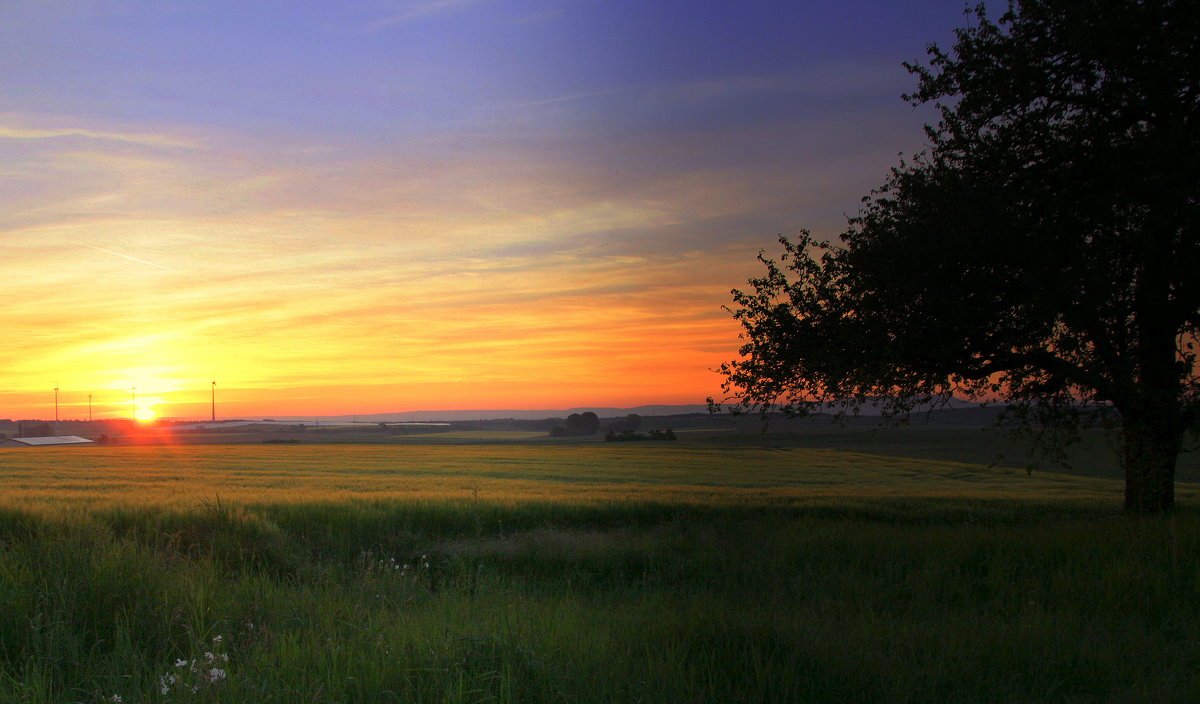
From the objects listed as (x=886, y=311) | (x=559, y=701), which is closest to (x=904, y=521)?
(x=886, y=311)

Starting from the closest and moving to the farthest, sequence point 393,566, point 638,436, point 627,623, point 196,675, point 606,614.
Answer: point 196,675, point 627,623, point 606,614, point 393,566, point 638,436

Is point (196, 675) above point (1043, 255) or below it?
below

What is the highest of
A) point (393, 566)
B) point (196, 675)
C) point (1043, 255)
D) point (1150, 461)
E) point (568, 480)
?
point (1043, 255)

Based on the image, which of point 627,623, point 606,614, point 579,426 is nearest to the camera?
point 627,623

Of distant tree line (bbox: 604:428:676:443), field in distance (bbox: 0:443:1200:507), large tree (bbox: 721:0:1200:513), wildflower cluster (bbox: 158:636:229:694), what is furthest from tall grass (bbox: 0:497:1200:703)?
distant tree line (bbox: 604:428:676:443)

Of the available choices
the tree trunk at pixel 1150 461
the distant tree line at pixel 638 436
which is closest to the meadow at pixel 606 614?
the tree trunk at pixel 1150 461

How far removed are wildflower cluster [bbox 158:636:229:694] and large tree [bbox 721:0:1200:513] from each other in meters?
12.6

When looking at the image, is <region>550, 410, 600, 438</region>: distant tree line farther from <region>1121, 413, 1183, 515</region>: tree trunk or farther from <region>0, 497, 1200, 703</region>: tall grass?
<region>0, 497, 1200, 703</region>: tall grass

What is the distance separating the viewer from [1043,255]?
13.4 m

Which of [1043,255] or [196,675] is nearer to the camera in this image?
[196,675]

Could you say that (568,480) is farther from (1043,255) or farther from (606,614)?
(606,614)

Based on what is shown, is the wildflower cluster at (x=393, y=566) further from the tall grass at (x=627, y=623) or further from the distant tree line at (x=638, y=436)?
the distant tree line at (x=638, y=436)

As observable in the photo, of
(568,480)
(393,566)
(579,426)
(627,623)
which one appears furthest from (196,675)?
(579,426)

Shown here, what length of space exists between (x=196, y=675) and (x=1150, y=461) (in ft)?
60.2
